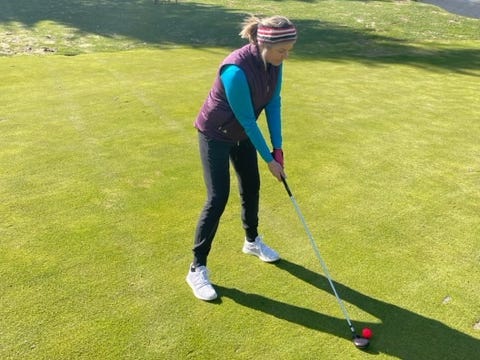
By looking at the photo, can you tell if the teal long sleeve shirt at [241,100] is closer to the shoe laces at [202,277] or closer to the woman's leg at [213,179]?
the woman's leg at [213,179]

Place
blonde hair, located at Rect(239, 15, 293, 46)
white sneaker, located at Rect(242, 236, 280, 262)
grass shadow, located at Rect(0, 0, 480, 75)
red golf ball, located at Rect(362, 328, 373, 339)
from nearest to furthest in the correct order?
blonde hair, located at Rect(239, 15, 293, 46)
red golf ball, located at Rect(362, 328, 373, 339)
white sneaker, located at Rect(242, 236, 280, 262)
grass shadow, located at Rect(0, 0, 480, 75)

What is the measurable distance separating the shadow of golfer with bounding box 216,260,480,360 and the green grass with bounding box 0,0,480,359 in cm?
1

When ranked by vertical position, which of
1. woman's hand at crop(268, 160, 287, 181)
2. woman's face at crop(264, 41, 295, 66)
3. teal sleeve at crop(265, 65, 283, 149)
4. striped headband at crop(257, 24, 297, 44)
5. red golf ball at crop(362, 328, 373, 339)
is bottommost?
red golf ball at crop(362, 328, 373, 339)

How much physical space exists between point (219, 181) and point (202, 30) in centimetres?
1539

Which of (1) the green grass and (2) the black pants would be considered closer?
(1) the green grass

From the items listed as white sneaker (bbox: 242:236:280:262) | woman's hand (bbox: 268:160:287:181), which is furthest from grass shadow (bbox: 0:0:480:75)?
woman's hand (bbox: 268:160:287:181)

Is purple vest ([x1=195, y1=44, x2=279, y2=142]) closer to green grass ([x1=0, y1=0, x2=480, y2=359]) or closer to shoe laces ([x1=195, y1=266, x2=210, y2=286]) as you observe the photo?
shoe laces ([x1=195, y1=266, x2=210, y2=286])

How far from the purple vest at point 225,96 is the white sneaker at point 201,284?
1.19m

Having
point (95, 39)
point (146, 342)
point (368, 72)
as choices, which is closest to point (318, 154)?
point (146, 342)

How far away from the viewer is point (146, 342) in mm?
3758

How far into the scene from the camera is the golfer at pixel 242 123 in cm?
363

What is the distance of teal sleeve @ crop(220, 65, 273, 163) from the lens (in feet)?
11.9

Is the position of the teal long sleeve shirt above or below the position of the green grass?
above

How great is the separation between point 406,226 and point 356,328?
1883 mm
